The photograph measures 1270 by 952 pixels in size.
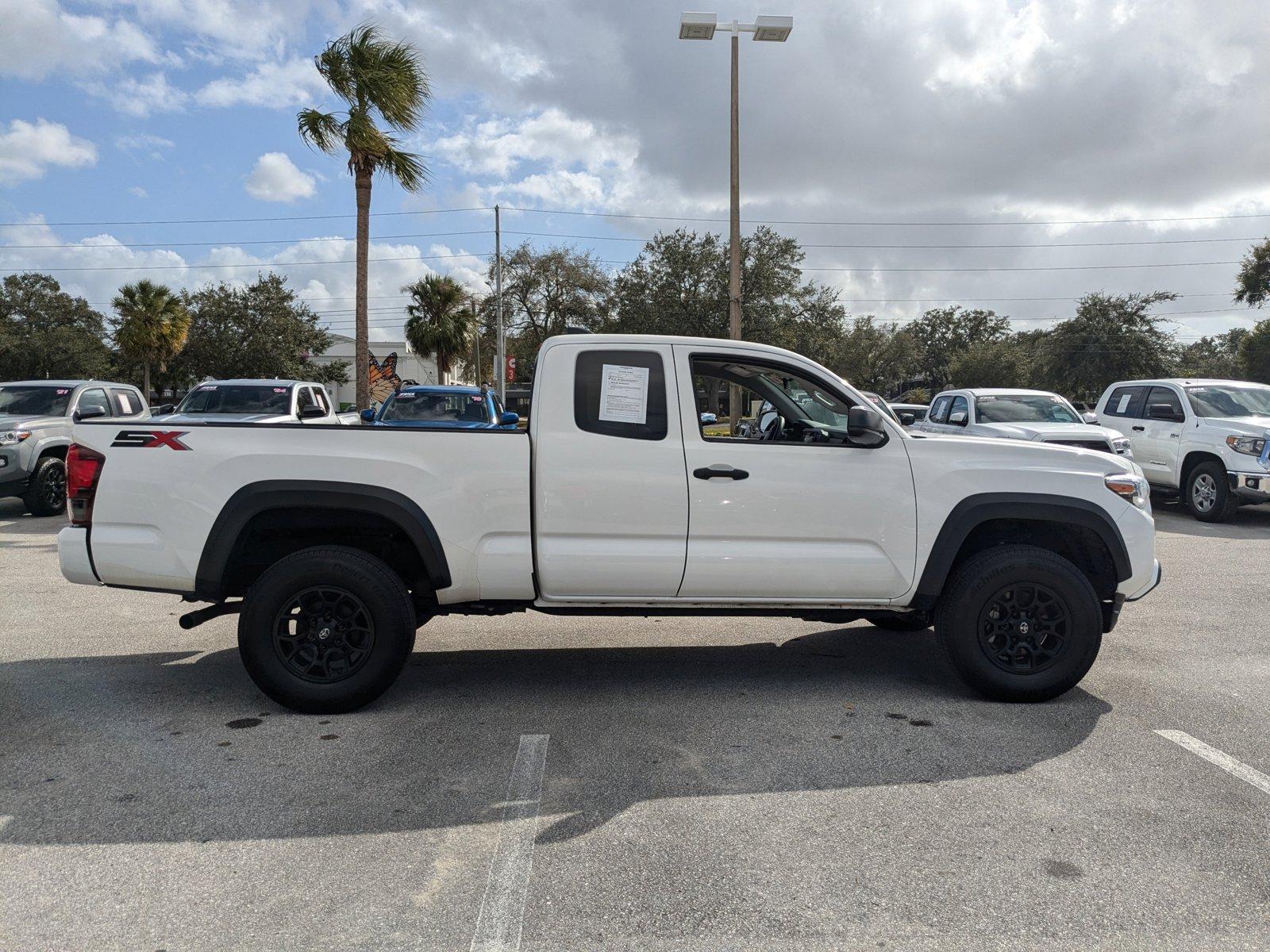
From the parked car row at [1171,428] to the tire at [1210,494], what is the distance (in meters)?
0.01

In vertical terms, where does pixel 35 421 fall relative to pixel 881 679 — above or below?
above

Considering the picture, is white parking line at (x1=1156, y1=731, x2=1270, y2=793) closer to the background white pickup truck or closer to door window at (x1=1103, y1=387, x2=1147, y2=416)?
the background white pickup truck

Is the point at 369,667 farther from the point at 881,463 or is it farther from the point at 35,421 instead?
the point at 35,421

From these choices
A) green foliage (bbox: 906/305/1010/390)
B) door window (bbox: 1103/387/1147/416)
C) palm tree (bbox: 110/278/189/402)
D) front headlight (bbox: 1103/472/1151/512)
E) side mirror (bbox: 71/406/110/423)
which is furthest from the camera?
green foliage (bbox: 906/305/1010/390)

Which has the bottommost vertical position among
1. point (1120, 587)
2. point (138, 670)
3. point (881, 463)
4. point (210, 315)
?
point (138, 670)

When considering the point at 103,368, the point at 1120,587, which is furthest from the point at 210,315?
the point at 1120,587

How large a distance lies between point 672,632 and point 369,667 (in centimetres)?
248

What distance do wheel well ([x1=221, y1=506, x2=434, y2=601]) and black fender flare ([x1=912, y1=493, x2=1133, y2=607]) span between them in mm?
2647

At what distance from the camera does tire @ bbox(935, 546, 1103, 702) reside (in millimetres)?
4766

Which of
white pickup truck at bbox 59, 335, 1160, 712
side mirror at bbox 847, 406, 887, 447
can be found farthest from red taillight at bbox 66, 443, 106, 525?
side mirror at bbox 847, 406, 887, 447

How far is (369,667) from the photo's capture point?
4.59 metres

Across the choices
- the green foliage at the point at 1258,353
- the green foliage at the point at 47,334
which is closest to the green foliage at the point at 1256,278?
the green foliage at the point at 1258,353

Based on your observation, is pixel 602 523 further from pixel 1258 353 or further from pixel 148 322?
pixel 1258 353

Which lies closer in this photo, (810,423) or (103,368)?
(810,423)
